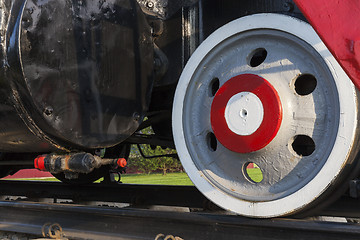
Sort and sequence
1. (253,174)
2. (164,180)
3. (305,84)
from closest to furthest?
(305,84), (253,174), (164,180)

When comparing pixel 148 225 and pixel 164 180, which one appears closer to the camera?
pixel 148 225

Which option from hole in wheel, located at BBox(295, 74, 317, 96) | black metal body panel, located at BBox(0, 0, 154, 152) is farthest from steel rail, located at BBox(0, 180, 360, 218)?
hole in wheel, located at BBox(295, 74, 317, 96)

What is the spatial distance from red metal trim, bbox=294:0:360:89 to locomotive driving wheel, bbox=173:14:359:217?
0.51 meters

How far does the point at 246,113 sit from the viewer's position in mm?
1899

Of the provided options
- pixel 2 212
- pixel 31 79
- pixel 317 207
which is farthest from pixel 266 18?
pixel 2 212

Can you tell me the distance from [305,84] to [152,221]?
107 centimetres

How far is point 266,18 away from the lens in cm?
189

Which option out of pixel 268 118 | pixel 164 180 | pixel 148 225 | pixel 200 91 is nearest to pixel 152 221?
pixel 148 225

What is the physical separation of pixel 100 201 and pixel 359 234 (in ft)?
8.34

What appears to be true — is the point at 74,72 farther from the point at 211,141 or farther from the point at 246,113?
the point at 246,113

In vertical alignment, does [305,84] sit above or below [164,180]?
above

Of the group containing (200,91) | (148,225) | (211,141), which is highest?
(200,91)

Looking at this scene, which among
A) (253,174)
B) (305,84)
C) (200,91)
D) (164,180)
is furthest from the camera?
(164,180)

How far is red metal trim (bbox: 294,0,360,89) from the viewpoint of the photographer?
44.7 inches
